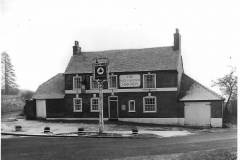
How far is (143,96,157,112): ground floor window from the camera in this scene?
32.9 meters

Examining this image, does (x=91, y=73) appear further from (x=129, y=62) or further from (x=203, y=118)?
(x=203, y=118)

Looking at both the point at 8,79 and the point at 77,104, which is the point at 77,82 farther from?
the point at 8,79

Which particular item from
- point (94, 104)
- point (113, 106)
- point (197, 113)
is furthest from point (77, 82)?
point (197, 113)

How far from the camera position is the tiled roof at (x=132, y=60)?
3331 cm

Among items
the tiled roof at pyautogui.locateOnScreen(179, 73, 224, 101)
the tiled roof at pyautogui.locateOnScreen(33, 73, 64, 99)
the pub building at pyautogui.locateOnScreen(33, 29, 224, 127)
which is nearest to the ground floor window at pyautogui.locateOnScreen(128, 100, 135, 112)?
the pub building at pyautogui.locateOnScreen(33, 29, 224, 127)

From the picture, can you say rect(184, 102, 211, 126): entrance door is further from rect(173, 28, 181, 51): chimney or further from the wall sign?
rect(173, 28, 181, 51): chimney

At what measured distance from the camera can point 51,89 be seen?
126 feet

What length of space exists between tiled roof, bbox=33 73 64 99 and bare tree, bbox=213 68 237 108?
19.0 meters

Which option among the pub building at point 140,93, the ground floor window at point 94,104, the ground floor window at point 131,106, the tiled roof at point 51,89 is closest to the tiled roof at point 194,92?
the pub building at point 140,93

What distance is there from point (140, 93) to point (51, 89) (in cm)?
1145

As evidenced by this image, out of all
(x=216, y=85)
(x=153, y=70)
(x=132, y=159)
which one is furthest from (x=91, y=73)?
(x=132, y=159)

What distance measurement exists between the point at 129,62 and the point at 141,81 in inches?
105

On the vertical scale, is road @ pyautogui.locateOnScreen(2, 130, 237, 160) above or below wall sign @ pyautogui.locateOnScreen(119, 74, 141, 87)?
below

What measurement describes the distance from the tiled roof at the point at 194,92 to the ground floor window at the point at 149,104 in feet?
8.76
